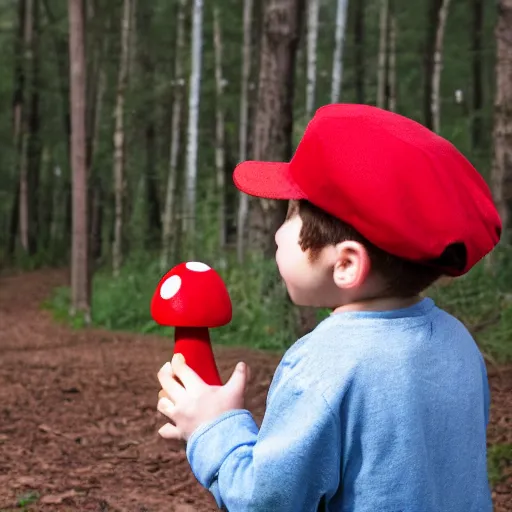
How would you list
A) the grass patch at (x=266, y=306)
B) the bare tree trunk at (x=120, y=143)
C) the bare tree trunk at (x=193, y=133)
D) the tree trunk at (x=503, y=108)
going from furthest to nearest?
the bare tree trunk at (x=120, y=143) → the bare tree trunk at (x=193, y=133) → the tree trunk at (x=503, y=108) → the grass patch at (x=266, y=306)

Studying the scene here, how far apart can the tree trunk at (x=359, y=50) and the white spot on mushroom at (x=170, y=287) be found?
22890mm

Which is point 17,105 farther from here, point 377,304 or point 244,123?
point 377,304

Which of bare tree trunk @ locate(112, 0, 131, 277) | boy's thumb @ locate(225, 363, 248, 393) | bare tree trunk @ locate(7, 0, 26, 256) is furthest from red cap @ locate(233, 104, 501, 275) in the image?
bare tree trunk @ locate(7, 0, 26, 256)

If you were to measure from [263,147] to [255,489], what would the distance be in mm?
8305

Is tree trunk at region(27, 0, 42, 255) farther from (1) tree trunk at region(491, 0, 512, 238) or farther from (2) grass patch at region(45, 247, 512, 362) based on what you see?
(1) tree trunk at region(491, 0, 512, 238)

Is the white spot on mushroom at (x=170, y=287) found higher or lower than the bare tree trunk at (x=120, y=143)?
higher

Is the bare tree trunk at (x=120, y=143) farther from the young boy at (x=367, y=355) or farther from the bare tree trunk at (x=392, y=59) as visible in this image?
the young boy at (x=367, y=355)

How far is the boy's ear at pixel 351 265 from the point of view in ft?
5.15

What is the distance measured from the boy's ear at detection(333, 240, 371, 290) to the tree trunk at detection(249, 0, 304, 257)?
309 inches

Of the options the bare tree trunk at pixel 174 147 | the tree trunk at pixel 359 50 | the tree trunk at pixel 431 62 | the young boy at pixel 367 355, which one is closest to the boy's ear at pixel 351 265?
the young boy at pixel 367 355

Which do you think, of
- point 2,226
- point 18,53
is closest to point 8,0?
point 18,53

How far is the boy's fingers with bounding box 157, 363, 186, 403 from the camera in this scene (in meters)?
1.74

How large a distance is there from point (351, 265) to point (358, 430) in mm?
302

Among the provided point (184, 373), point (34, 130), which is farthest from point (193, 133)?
point (184, 373)
